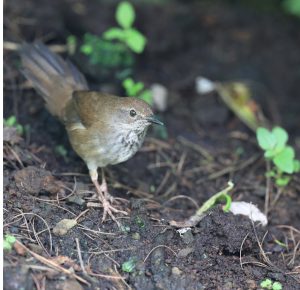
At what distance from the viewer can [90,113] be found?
5.68 m

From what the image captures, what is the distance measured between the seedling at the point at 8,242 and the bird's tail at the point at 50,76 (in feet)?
6.56

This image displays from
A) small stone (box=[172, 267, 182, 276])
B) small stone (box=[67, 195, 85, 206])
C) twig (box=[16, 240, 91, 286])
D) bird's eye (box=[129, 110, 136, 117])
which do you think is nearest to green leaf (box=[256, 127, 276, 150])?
bird's eye (box=[129, 110, 136, 117])

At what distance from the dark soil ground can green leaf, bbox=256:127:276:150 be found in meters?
0.58

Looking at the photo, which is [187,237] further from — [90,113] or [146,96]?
[146,96]

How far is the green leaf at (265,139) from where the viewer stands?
5605 mm

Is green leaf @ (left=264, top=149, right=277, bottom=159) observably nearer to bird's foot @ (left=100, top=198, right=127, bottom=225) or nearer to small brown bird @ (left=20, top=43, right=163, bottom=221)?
small brown bird @ (left=20, top=43, right=163, bottom=221)

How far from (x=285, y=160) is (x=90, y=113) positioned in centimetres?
191

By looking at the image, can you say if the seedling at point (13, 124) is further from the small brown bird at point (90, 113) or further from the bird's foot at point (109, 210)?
the bird's foot at point (109, 210)

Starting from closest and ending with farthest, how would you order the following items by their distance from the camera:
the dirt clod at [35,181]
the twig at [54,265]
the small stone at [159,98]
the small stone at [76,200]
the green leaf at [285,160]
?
the twig at [54,265], the dirt clod at [35,181], the small stone at [76,200], the green leaf at [285,160], the small stone at [159,98]

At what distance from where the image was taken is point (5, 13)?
277 inches

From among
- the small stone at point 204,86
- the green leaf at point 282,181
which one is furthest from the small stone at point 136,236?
the small stone at point 204,86

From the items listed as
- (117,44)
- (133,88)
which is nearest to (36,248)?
(133,88)

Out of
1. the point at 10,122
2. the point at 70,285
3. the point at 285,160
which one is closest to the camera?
the point at 70,285

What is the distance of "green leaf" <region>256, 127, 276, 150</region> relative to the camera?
5.61 metres
